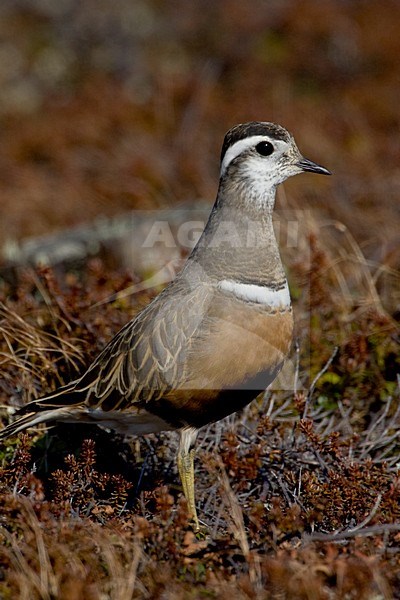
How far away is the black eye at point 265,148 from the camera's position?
434cm

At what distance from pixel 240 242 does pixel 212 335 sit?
1.80ft

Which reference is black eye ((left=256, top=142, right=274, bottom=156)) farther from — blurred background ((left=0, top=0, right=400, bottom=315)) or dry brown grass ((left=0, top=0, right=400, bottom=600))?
blurred background ((left=0, top=0, right=400, bottom=315))

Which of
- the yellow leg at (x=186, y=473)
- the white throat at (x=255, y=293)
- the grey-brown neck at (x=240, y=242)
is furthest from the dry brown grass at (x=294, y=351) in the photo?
the grey-brown neck at (x=240, y=242)

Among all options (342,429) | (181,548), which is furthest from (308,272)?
(181,548)

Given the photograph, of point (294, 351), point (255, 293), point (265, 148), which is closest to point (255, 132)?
point (265, 148)

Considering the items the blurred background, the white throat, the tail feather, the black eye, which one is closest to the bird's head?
the black eye

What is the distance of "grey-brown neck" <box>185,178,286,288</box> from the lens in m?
4.24

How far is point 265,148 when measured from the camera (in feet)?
14.3

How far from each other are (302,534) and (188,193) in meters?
6.86

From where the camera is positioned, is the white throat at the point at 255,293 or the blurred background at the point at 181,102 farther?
the blurred background at the point at 181,102

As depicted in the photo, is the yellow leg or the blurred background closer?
the yellow leg

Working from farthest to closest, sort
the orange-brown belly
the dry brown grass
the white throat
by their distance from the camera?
the white throat, the orange-brown belly, the dry brown grass

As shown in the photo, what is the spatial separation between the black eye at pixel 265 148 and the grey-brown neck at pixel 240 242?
0.61 feet

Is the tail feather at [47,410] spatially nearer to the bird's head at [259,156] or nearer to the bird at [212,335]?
the bird at [212,335]
